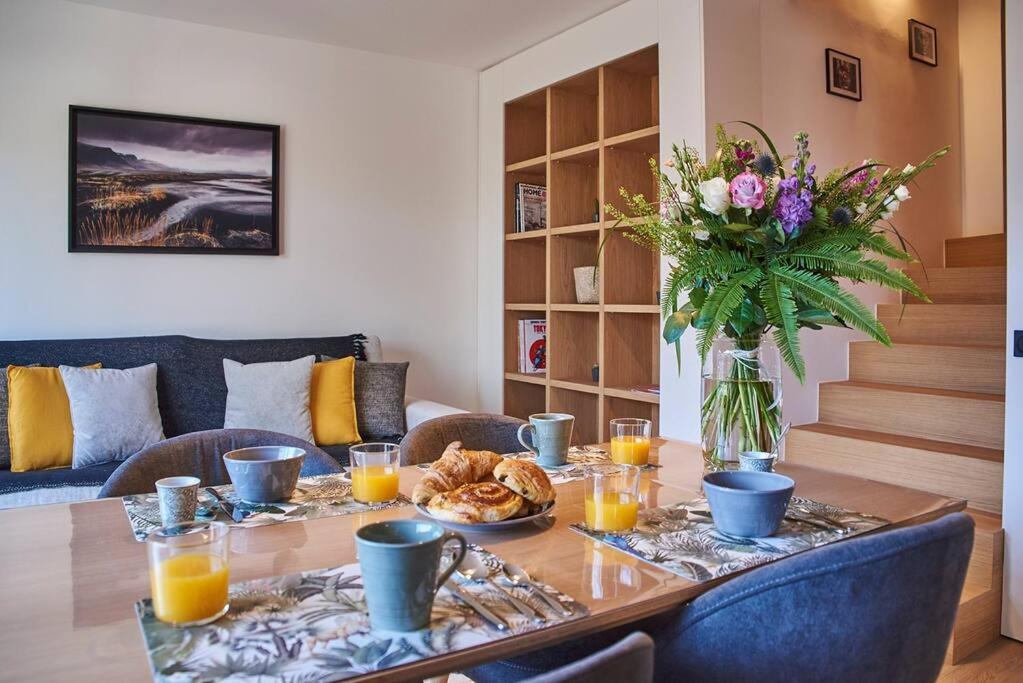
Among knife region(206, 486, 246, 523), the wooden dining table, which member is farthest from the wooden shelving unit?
knife region(206, 486, 246, 523)

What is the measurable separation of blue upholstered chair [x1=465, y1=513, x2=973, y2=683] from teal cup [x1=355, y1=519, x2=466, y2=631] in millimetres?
323

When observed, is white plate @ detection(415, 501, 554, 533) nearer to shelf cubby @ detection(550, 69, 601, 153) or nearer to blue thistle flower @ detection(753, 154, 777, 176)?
blue thistle flower @ detection(753, 154, 777, 176)

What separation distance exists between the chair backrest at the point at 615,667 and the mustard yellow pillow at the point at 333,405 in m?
2.77

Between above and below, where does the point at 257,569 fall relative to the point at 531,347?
below

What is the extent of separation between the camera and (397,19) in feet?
11.9

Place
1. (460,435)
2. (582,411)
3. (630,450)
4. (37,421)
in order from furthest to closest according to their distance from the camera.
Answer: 1. (582,411)
2. (37,421)
3. (460,435)
4. (630,450)

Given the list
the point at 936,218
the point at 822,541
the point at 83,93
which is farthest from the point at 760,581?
the point at 936,218

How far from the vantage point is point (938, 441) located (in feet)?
10.1

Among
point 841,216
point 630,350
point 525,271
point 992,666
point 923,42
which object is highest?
point 923,42

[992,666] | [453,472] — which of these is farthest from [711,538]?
[992,666]

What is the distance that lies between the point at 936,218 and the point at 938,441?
5.02ft

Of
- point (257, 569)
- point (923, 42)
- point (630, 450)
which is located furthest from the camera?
point (923, 42)

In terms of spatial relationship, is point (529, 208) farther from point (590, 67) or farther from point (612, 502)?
point (612, 502)

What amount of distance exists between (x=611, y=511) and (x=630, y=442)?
439mm
